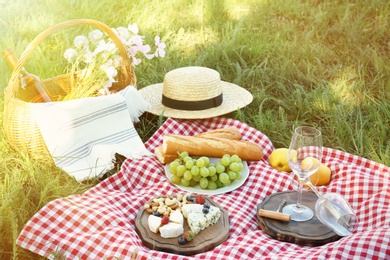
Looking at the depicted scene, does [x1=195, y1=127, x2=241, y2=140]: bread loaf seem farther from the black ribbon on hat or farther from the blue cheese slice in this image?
the blue cheese slice

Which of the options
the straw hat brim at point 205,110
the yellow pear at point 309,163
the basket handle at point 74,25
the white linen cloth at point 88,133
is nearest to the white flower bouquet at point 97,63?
the basket handle at point 74,25

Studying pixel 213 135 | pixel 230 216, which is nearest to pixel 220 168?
pixel 230 216

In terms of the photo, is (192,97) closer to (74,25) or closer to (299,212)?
(74,25)

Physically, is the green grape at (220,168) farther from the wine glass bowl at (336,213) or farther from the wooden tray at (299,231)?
the wine glass bowl at (336,213)

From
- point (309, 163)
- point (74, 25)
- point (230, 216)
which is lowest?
point (230, 216)

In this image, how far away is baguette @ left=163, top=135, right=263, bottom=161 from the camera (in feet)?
10.5

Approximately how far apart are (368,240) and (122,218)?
1.17 metres

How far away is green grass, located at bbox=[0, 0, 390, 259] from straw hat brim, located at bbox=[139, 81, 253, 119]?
9cm

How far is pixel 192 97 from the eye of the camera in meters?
3.77

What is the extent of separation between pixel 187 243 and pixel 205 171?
1.78 ft

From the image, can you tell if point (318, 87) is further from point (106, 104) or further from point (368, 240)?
point (368, 240)

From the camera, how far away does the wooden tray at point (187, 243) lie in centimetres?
248

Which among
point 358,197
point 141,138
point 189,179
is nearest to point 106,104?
point 141,138

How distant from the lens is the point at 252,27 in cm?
534
